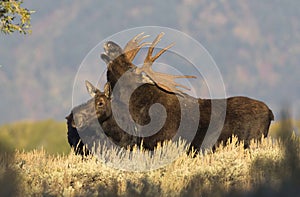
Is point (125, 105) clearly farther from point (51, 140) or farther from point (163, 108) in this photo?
point (51, 140)

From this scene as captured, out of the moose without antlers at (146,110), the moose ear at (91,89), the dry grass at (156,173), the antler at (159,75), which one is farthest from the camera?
the antler at (159,75)

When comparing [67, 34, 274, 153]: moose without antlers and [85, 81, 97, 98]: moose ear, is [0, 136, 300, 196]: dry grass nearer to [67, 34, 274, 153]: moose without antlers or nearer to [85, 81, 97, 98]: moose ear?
[67, 34, 274, 153]: moose without antlers

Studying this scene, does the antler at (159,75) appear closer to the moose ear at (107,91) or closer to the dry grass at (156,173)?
the moose ear at (107,91)

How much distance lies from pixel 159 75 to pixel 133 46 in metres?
0.96

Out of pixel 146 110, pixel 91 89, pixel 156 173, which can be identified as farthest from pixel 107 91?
pixel 156 173

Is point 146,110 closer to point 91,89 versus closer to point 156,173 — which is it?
point 91,89

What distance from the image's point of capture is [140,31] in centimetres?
1716

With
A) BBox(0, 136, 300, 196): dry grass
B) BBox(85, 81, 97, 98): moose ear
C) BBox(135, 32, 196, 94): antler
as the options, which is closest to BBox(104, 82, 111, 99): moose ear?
BBox(85, 81, 97, 98): moose ear

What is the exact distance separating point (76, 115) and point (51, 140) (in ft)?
136

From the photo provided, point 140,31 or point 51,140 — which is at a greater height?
point 51,140

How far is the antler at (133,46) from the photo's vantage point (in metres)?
16.7

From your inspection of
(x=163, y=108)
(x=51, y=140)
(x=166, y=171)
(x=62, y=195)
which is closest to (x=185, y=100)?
(x=163, y=108)

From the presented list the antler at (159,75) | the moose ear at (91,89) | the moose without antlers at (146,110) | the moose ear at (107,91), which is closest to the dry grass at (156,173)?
the moose without antlers at (146,110)

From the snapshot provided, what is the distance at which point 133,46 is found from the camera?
16859mm
